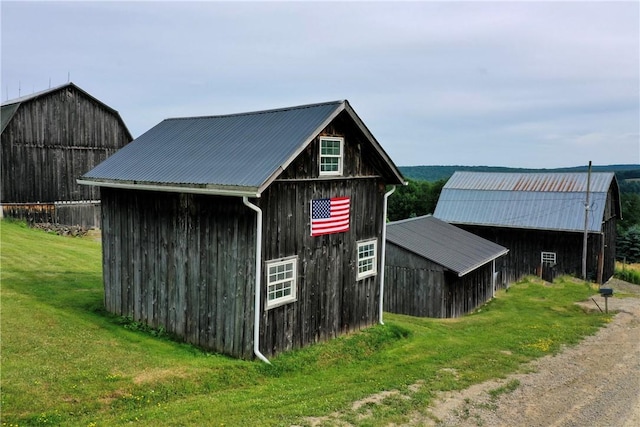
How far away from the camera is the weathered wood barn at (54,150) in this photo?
102 ft

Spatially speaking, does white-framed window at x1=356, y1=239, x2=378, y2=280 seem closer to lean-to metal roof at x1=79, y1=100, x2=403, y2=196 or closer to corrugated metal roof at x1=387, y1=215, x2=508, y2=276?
lean-to metal roof at x1=79, y1=100, x2=403, y2=196

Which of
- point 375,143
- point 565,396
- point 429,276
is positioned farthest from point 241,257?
point 429,276

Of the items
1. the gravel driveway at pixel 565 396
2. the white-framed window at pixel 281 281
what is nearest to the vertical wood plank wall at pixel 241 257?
the white-framed window at pixel 281 281

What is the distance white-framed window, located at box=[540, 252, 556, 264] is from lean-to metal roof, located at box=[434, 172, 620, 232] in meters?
1.81

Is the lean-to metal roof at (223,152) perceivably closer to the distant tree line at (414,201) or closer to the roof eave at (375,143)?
the roof eave at (375,143)

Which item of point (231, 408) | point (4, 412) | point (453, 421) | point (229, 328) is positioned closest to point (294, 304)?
point (229, 328)

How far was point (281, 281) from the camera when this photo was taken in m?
14.1

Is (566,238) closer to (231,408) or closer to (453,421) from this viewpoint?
(453,421)

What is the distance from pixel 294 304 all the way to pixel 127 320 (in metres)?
5.56

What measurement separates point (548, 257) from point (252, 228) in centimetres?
2838

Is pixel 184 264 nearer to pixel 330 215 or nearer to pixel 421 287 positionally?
pixel 330 215

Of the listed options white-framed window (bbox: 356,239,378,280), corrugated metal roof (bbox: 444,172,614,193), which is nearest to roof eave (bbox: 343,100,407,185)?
white-framed window (bbox: 356,239,378,280)

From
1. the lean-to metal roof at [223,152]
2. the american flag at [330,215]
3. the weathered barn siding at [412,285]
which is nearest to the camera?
the lean-to metal roof at [223,152]

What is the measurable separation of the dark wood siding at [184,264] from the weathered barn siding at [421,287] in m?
11.9
